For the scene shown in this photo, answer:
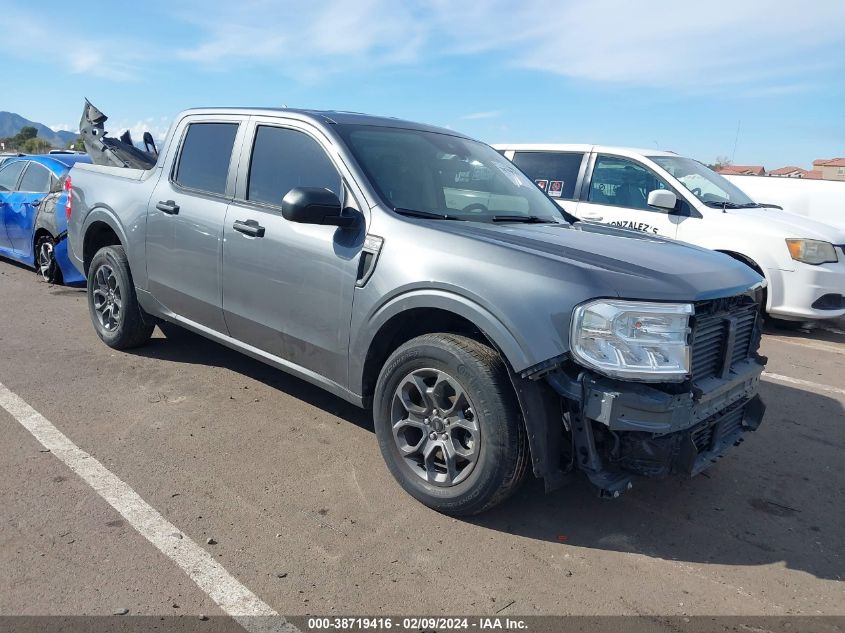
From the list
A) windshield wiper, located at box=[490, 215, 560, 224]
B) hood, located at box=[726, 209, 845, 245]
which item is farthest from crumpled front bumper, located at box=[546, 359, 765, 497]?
hood, located at box=[726, 209, 845, 245]

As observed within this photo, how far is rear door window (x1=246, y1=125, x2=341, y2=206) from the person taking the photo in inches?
156

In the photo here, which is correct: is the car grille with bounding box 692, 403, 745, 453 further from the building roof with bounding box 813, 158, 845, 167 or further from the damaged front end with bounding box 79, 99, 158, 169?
the building roof with bounding box 813, 158, 845, 167

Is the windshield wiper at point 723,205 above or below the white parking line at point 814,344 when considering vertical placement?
above

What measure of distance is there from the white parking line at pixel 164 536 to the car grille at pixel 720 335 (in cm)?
208

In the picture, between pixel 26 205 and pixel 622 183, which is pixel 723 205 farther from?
pixel 26 205

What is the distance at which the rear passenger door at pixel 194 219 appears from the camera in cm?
449

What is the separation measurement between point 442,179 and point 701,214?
15.1ft

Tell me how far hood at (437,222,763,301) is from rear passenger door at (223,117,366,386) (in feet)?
2.18

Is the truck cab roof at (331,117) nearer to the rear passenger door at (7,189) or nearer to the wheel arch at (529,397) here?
the wheel arch at (529,397)

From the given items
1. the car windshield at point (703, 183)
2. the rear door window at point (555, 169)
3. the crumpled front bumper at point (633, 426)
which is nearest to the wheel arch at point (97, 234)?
the crumpled front bumper at point (633, 426)

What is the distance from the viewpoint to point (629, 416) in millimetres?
2857

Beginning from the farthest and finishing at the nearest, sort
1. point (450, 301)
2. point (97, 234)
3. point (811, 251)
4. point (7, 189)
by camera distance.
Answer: point (7, 189), point (811, 251), point (97, 234), point (450, 301)

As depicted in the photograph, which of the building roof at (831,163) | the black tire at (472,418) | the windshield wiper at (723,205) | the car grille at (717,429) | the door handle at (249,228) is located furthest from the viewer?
the building roof at (831,163)

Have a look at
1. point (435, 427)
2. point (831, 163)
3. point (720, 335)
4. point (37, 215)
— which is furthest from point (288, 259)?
point (831, 163)
